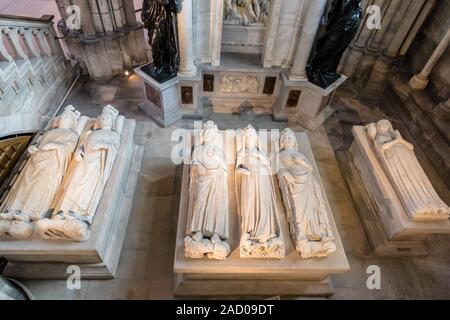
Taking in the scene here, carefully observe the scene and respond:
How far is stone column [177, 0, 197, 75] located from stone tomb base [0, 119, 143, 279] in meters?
1.72

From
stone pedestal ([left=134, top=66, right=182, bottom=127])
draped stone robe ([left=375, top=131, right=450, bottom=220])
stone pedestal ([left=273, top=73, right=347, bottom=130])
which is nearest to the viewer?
draped stone robe ([left=375, top=131, right=450, bottom=220])

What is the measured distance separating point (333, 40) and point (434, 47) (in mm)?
2410

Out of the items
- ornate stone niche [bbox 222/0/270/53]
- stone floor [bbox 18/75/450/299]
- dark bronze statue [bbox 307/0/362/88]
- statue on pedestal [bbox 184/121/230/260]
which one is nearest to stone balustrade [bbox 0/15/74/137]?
stone floor [bbox 18/75/450/299]

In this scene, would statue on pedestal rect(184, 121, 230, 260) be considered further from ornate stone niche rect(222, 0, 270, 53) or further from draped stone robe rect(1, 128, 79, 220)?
ornate stone niche rect(222, 0, 270, 53)

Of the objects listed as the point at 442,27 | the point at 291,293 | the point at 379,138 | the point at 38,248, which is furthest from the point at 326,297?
the point at 442,27

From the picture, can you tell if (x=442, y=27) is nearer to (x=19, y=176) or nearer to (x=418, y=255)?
(x=418, y=255)

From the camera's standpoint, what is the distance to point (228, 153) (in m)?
3.65

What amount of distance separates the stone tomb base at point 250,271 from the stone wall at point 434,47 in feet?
13.5

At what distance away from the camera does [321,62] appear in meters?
4.74

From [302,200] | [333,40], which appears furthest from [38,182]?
[333,40]

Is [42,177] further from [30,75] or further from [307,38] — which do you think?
[307,38]

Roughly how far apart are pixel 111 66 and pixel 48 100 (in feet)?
5.09

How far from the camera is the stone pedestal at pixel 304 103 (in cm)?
489

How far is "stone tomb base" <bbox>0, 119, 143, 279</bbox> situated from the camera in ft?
8.78
